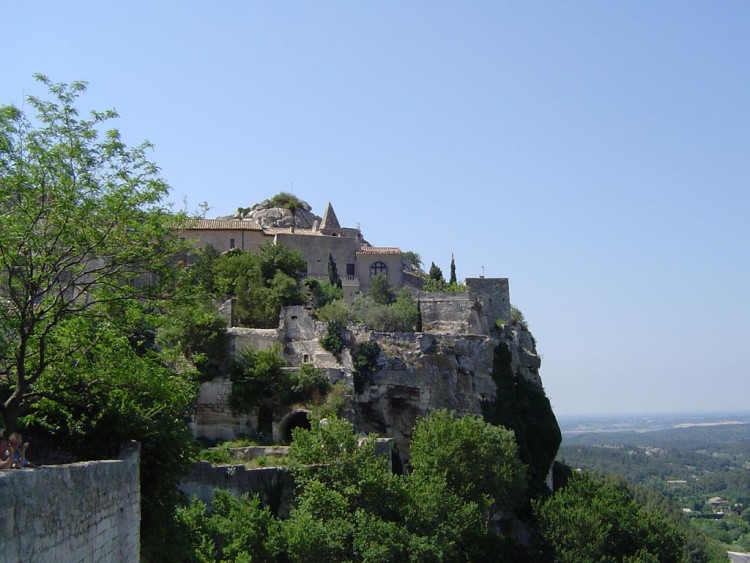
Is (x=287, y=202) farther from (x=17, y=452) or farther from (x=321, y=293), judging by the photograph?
(x=17, y=452)

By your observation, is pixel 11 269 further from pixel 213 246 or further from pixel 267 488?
pixel 213 246

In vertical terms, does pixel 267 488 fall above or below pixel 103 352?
below

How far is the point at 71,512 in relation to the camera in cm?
1221

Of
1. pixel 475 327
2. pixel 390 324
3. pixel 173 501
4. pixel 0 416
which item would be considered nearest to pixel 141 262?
pixel 0 416

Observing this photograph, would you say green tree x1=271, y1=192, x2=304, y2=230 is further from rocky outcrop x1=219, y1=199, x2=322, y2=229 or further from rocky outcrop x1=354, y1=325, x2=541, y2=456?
rocky outcrop x1=354, y1=325, x2=541, y2=456

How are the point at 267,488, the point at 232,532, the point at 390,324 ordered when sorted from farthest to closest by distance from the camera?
the point at 390,324 < the point at 267,488 < the point at 232,532

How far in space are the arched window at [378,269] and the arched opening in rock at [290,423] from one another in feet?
83.5

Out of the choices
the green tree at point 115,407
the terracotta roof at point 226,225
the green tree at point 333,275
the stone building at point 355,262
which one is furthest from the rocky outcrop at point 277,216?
the green tree at point 115,407

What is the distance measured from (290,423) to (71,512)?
30.6m

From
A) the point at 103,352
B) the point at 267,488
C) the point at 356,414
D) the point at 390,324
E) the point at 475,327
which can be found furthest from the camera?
the point at 475,327

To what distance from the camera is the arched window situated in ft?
220

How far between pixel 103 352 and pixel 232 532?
1204cm

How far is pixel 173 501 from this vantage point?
68.5ft

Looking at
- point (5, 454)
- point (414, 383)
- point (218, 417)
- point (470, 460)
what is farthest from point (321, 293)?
point (5, 454)
